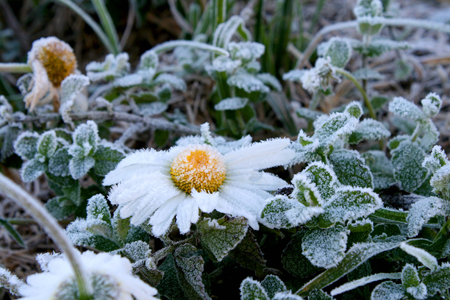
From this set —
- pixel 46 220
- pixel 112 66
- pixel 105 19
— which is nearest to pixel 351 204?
pixel 46 220

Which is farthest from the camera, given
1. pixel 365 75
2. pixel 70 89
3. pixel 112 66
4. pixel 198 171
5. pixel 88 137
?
pixel 112 66

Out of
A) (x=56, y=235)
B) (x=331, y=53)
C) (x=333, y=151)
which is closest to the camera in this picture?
(x=56, y=235)

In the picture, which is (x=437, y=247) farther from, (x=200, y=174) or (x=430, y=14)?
(x=430, y=14)

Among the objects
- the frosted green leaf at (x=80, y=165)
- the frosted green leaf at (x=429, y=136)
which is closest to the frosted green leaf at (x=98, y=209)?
the frosted green leaf at (x=80, y=165)

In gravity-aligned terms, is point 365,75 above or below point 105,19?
below

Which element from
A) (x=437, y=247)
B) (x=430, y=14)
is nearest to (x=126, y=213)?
(x=437, y=247)

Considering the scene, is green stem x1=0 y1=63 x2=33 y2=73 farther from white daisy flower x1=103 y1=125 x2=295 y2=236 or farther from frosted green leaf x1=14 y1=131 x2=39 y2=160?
white daisy flower x1=103 y1=125 x2=295 y2=236

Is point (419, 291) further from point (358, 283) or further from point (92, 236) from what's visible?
point (92, 236)
